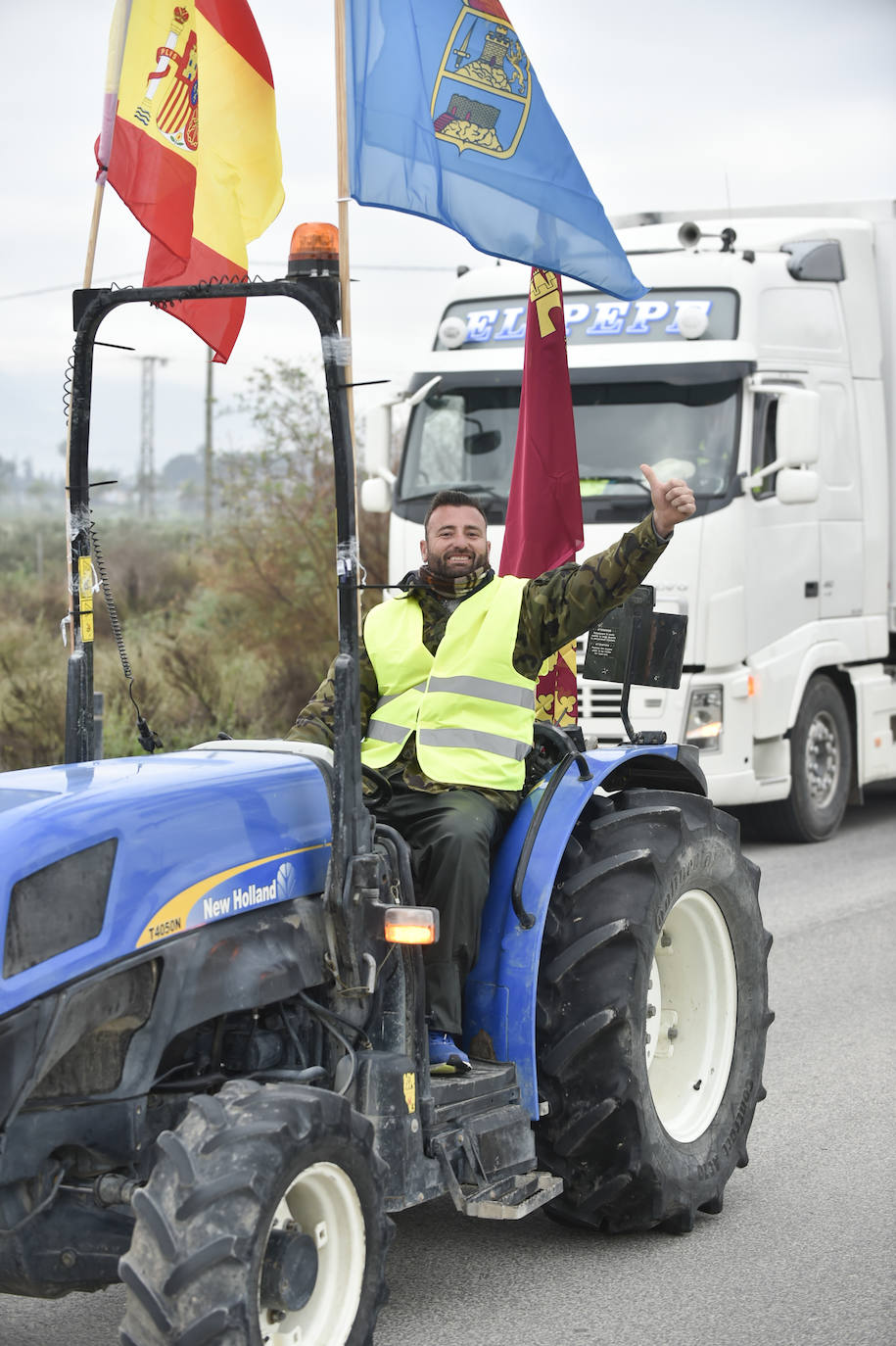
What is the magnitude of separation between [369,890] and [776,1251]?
1633 mm

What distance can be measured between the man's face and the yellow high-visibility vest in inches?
4.2

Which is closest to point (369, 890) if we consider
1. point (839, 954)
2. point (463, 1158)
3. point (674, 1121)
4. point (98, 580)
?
point (463, 1158)

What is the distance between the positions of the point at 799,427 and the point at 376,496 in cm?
277

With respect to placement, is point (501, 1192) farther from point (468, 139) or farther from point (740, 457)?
point (740, 457)

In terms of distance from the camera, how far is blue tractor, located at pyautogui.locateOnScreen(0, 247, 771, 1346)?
3.17 m

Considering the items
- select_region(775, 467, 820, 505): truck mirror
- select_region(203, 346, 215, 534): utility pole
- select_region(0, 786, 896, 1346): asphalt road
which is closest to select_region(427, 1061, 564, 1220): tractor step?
select_region(0, 786, 896, 1346): asphalt road

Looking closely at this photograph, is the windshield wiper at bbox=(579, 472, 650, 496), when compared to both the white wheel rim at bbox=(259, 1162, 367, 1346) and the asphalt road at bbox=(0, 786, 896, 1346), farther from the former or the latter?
the white wheel rim at bbox=(259, 1162, 367, 1346)

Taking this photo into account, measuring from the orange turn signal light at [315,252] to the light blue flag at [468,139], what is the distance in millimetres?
284

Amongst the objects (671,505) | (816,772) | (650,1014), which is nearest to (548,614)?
(671,505)

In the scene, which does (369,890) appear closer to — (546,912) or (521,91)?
(546,912)

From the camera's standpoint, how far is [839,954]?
7984 millimetres

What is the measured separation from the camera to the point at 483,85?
4.16 m

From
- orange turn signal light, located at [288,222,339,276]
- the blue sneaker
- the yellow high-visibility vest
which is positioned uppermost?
orange turn signal light, located at [288,222,339,276]

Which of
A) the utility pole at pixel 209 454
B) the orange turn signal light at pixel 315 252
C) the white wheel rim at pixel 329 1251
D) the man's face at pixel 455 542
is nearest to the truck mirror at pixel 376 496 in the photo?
the man's face at pixel 455 542
